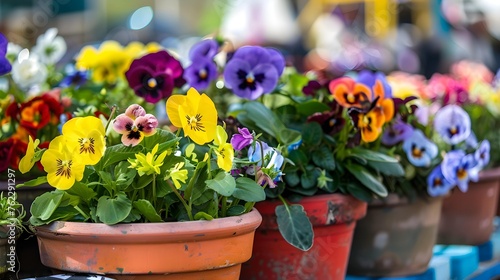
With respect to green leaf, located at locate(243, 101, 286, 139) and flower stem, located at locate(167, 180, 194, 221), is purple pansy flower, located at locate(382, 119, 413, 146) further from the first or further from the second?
flower stem, located at locate(167, 180, 194, 221)

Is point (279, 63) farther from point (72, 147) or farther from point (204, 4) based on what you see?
point (204, 4)

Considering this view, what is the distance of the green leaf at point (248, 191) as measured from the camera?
3.87 feet

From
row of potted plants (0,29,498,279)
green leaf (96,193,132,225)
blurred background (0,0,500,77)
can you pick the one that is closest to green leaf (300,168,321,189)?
row of potted plants (0,29,498,279)

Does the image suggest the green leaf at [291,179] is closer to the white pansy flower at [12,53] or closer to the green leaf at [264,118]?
the green leaf at [264,118]

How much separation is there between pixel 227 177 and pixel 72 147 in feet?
0.75

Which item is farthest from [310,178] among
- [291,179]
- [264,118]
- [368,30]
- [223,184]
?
[368,30]

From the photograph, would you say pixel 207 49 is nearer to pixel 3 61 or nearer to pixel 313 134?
pixel 313 134

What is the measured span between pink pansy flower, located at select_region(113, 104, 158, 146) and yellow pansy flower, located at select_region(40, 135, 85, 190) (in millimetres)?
72

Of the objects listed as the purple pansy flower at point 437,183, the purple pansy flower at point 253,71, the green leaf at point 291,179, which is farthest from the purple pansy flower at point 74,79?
the purple pansy flower at point 437,183

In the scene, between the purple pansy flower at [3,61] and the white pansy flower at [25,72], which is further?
the white pansy flower at [25,72]

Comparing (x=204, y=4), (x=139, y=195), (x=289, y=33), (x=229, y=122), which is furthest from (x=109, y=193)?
(x=204, y=4)

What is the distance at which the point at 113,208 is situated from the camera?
1104mm

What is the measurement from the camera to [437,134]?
1924 mm

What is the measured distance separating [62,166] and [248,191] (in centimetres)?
28
